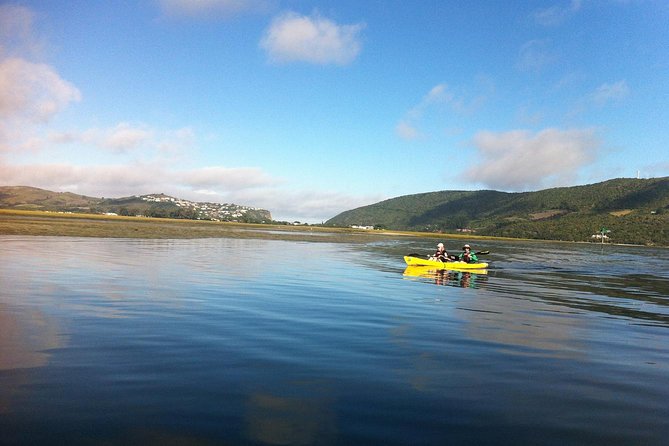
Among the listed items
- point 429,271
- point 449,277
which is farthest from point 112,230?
point 449,277

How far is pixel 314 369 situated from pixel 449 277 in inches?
1143

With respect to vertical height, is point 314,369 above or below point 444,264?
below

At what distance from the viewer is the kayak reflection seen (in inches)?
1298

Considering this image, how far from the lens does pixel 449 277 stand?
37.7 meters

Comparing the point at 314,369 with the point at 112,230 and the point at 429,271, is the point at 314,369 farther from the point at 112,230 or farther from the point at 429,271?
the point at 112,230

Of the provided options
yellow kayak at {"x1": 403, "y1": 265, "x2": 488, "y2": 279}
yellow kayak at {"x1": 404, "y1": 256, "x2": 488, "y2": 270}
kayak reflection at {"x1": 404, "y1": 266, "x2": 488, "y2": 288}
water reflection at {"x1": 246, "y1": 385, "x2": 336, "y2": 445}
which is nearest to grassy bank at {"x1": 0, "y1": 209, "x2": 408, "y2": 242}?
yellow kayak at {"x1": 404, "y1": 256, "x2": 488, "y2": 270}

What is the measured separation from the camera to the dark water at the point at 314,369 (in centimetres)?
731

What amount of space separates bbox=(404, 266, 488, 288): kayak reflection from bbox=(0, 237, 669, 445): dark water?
10520 mm

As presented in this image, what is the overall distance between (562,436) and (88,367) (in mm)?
9443

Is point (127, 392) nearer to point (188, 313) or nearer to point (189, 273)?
point (188, 313)

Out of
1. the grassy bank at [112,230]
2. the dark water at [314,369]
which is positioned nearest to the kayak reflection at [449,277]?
the dark water at [314,369]

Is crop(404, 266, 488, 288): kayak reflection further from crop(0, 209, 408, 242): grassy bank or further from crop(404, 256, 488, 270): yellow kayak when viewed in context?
crop(0, 209, 408, 242): grassy bank

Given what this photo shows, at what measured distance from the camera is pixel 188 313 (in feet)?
54.5

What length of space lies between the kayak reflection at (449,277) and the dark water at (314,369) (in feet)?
34.5
